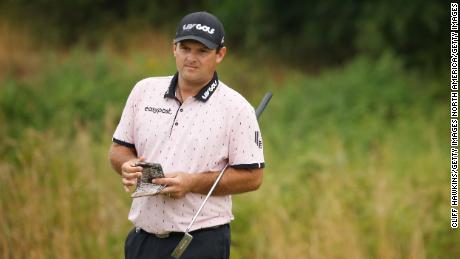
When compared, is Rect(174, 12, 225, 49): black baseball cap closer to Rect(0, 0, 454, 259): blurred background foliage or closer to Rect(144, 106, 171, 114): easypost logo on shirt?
Rect(144, 106, 171, 114): easypost logo on shirt

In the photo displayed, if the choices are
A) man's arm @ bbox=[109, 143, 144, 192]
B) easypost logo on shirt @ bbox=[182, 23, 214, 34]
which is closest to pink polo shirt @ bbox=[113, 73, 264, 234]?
man's arm @ bbox=[109, 143, 144, 192]

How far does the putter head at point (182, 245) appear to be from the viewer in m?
Answer: 3.29

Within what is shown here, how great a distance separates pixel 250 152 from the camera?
338 centimetres

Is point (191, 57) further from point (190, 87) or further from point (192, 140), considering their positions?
point (192, 140)

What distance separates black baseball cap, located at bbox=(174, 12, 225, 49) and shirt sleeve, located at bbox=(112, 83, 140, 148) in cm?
34

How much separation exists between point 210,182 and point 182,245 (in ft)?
0.95

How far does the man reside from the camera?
3344 millimetres

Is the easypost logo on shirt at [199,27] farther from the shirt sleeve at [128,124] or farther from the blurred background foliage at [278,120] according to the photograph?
the blurred background foliage at [278,120]

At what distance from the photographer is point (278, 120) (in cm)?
Answer: 1120

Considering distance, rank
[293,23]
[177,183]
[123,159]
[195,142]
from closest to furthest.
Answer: [177,183], [195,142], [123,159], [293,23]

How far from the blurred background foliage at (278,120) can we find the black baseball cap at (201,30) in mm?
2415

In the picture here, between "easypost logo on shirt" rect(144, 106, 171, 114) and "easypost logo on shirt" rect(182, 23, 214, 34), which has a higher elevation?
"easypost logo on shirt" rect(182, 23, 214, 34)

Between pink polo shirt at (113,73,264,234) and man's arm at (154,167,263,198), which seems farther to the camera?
pink polo shirt at (113,73,264,234)

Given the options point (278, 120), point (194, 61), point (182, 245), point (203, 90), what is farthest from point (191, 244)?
point (278, 120)
